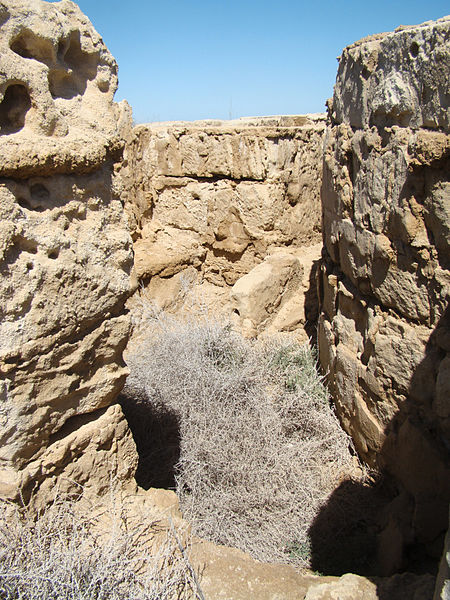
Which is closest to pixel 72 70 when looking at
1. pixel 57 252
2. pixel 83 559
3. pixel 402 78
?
pixel 57 252

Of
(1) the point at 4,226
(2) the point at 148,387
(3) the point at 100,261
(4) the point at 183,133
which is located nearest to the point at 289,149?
(4) the point at 183,133

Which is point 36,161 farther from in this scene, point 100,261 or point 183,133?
point 183,133

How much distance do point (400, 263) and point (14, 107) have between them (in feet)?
6.17

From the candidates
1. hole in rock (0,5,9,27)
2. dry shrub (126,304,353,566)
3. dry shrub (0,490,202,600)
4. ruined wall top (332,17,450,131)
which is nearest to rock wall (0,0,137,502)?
hole in rock (0,5,9,27)

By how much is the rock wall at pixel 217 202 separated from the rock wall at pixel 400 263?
1.95 meters

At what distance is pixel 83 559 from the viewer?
1.73 metres

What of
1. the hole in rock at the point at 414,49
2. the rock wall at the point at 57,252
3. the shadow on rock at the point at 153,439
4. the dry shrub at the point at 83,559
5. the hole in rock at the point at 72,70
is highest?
the hole in rock at the point at 414,49

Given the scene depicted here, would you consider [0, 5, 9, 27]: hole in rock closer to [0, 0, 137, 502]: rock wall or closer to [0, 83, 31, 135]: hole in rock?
[0, 0, 137, 502]: rock wall

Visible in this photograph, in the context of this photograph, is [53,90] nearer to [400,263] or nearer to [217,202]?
[400,263]

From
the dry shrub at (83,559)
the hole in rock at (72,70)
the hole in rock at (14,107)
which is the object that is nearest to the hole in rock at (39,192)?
the hole in rock at (14,107)

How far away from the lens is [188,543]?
205 centimetres

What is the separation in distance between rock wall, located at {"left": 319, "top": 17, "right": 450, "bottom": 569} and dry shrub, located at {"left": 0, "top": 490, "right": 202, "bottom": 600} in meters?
1.24

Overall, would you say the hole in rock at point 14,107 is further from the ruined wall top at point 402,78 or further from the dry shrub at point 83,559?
the ruined wall top at point 402,78

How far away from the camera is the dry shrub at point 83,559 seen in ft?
5.21
